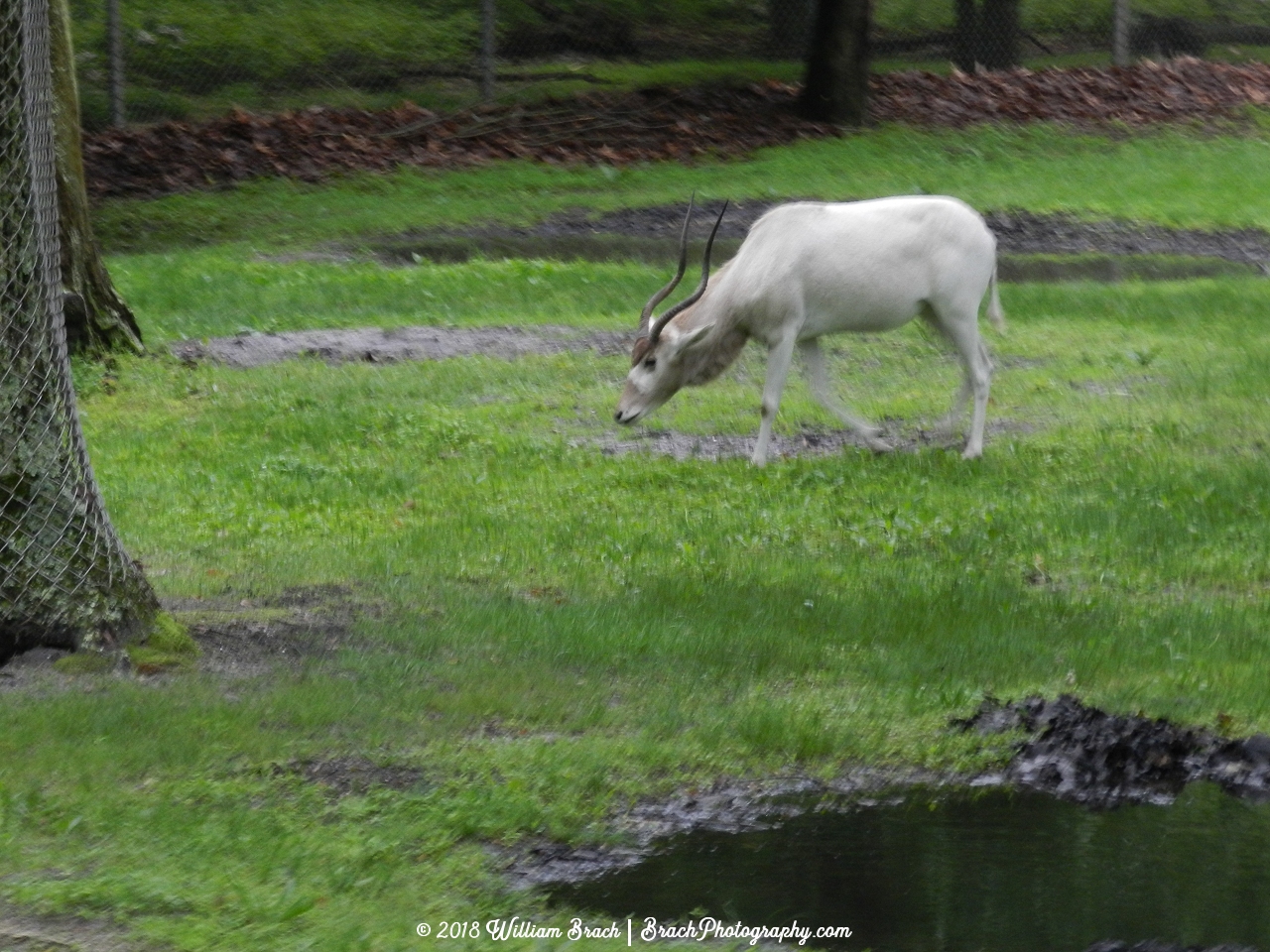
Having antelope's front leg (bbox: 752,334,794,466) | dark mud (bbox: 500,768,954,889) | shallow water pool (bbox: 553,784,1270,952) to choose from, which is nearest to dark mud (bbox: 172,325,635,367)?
antelope's front leg (bbox: 752,334,794,466)

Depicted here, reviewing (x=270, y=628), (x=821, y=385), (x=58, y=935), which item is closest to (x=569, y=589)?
(x=270, y=628)

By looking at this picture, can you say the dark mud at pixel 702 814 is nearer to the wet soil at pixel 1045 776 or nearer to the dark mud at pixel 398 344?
the wet soil at pixel 1045 776

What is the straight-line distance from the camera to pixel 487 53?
84.2 ft

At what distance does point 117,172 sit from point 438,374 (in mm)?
10857

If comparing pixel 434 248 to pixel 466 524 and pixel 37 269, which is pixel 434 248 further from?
pixel 37 269

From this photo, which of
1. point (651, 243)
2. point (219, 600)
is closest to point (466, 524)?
point (219, 600)

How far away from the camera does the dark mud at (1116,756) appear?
651cm

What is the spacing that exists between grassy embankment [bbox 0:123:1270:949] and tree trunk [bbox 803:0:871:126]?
9.51 metres

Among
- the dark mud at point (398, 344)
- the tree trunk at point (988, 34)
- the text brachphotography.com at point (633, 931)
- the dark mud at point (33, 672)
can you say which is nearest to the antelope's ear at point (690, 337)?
the dark mud at point (398, 344)

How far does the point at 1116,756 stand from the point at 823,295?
4937mm

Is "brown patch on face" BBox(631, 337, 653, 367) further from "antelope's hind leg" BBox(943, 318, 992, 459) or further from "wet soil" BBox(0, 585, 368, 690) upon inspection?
"wet soil" BBox(0, 585, 368, 690)

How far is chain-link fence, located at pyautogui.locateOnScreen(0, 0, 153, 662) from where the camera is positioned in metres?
7.12

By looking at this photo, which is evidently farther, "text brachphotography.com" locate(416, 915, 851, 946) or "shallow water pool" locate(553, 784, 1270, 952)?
"shallow water pool" locate(553, 784, 1270, 952)

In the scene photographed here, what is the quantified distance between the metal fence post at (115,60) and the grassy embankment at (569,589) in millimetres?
8816
